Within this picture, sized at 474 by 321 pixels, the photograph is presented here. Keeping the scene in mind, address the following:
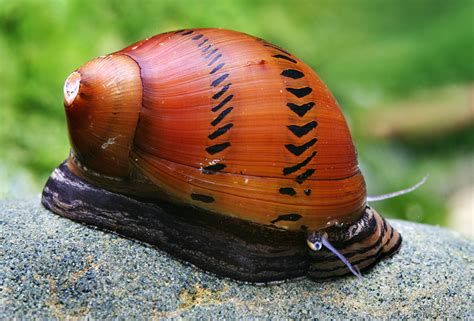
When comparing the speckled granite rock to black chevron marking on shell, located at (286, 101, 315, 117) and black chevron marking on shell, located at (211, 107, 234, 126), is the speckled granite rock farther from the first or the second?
black chevron marking on shell, located at (286, 101, 315, 117)

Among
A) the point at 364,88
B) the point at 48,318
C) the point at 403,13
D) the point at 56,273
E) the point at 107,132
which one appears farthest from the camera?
the point at 403,13

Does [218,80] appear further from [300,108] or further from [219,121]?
[300,108]

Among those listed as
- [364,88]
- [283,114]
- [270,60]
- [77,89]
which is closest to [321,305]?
[283,114]

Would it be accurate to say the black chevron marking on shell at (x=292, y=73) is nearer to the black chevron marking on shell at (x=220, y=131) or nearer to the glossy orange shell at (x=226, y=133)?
the glossy orange shell at (x=226, y=133)

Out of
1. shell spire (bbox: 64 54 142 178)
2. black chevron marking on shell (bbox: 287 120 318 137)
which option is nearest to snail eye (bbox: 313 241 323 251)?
black chevron marking on shell (bbox: 287 120 318 137)

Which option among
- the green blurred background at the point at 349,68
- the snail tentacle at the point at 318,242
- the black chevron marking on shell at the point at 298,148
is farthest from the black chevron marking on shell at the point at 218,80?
the green blurred background at the point at 349,68

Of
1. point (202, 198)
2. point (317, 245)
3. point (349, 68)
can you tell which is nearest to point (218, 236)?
point (202, 198)

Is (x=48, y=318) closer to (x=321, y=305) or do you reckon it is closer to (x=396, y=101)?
(x=321, y=305)
